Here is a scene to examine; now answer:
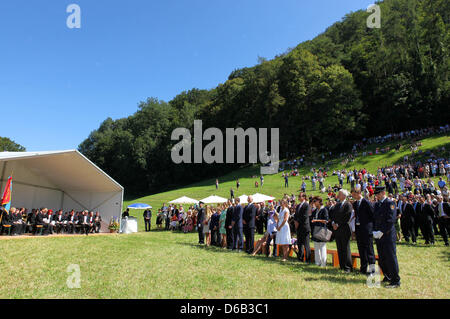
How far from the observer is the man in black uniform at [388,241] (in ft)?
18.0

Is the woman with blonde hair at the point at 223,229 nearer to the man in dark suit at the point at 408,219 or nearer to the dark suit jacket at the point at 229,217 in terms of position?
the dark suit jacket at the point at 229,217

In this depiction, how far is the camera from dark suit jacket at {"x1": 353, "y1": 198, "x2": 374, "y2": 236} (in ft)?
21.3

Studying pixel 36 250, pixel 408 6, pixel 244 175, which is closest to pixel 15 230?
pixel 36 250

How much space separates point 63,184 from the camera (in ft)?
69.1

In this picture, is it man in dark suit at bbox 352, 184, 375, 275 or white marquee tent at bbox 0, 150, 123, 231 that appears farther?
white marquee tent at bbox 0, 150, 123, 231

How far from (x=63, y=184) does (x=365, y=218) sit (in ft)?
68.7

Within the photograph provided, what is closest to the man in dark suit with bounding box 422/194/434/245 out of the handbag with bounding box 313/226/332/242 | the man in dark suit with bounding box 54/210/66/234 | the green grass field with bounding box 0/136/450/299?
the green grass field with bounding box 0/136/450/299

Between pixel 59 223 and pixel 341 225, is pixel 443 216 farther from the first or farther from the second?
pixel 59 223

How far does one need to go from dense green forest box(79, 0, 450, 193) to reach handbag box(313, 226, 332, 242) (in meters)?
44.4

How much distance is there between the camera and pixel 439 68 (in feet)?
152

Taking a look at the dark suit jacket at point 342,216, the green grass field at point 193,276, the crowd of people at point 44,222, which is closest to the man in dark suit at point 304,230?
the green grass field at point 193,276

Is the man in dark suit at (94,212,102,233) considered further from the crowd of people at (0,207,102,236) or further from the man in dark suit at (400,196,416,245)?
the man in dark suit at (400,196,416,245)

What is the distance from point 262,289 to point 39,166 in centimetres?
1801
